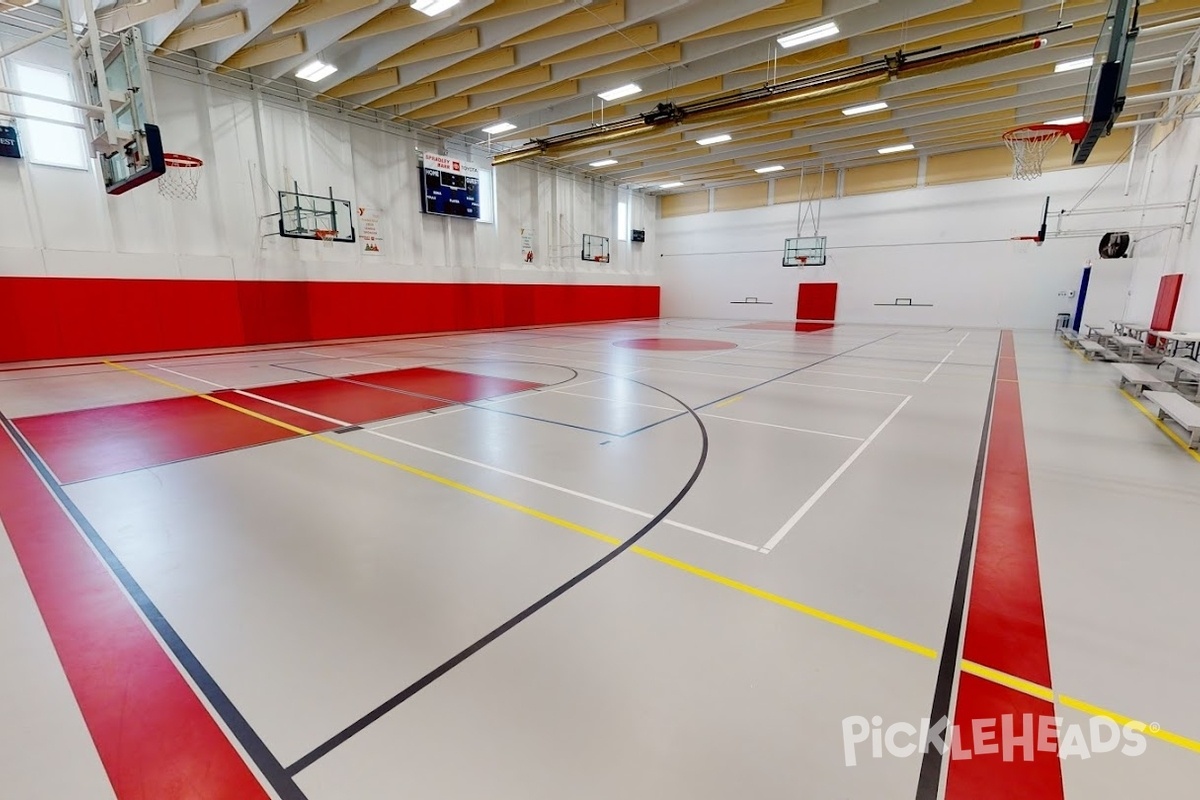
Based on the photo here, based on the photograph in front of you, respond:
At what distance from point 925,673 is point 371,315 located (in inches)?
567

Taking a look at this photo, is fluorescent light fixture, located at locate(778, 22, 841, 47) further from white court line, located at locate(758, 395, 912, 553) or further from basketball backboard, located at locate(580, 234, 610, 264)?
basketball backboard, located at locate(580, 234, 610, 264)

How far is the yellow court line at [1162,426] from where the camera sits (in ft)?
14.8

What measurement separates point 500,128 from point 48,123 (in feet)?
31.0

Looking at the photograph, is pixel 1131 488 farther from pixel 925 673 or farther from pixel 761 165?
pixel 761 165

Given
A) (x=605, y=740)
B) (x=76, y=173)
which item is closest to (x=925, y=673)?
(x=605, y=740)

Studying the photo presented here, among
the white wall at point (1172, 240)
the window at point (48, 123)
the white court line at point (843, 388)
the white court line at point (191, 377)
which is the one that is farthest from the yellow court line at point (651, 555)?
the white wall at point (1172, 240)

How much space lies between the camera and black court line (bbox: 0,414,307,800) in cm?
143

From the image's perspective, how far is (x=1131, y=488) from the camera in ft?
12.0

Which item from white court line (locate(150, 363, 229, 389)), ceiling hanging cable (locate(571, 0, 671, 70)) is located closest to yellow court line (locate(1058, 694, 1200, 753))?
white court line (locate(150, 363, 229, 389))

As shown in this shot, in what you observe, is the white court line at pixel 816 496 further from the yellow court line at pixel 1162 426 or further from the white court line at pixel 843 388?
the yellow court line at pixel 1162 426

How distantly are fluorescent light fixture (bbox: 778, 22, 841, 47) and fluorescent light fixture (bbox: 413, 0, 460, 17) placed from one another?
571 cm

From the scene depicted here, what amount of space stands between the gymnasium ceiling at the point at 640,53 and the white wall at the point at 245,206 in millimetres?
822

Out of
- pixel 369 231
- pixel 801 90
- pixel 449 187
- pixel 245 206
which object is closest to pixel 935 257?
pixel 801 90

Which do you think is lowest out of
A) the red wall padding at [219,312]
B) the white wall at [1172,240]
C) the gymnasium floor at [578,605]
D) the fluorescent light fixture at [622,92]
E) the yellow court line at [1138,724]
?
the yellow court line at [1138,724]
